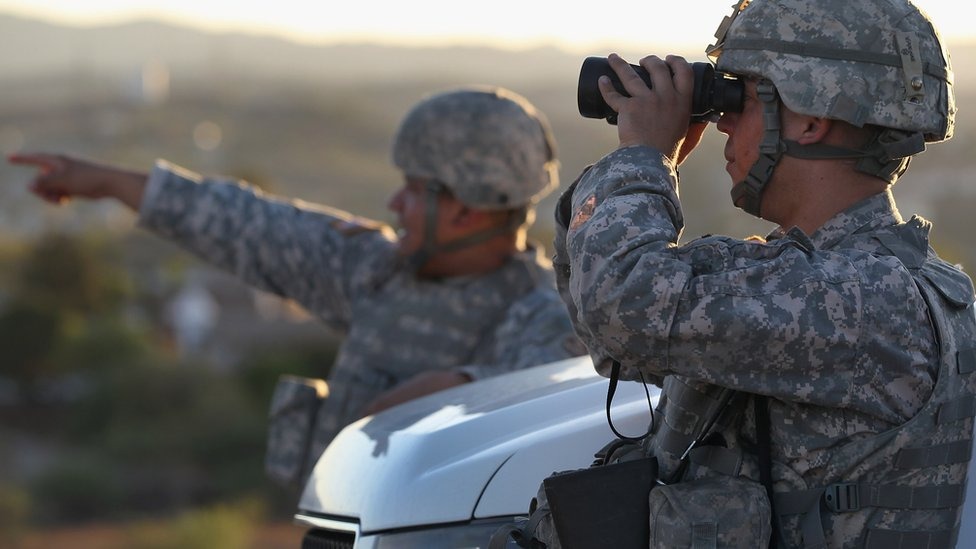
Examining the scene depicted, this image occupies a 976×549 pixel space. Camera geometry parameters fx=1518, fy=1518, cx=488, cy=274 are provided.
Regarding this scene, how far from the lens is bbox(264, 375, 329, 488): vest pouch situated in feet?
16.8

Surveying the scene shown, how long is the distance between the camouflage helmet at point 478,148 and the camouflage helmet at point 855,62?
212cm

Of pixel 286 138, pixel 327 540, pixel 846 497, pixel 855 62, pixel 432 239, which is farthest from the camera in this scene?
pixel 286 138

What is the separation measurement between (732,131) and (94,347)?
32000mm

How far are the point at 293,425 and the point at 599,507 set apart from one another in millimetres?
2578

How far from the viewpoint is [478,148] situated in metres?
5.00

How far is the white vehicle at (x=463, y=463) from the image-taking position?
3.15 meters

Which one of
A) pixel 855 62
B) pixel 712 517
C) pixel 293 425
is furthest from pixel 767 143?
pixel 293 425

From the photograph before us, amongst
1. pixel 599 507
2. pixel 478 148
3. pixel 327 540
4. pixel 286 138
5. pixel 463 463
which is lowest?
pixel 286 138

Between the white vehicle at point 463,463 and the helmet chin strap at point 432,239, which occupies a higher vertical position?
the helmet chin strap at point 432,239

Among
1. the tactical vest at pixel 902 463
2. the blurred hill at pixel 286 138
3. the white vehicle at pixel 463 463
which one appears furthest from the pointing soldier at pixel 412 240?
the blurred hill at pixel 286 138

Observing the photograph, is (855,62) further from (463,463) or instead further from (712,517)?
(463,463)

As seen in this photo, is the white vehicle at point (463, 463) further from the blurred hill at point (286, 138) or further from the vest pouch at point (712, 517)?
the blurred hill at point (286, 138)

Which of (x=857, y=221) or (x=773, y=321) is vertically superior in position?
(x=857, y=221)

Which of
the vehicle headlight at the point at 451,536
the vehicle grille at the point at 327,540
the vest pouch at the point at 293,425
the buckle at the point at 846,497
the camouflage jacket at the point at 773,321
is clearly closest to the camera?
the camouflage jacket at the point at 773,321
